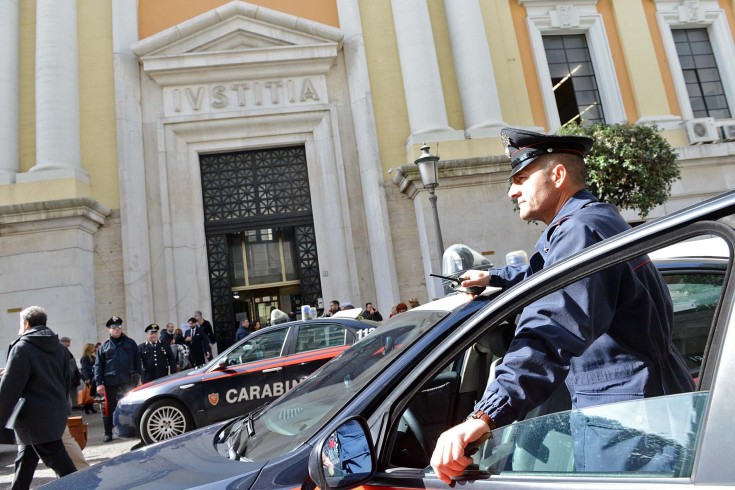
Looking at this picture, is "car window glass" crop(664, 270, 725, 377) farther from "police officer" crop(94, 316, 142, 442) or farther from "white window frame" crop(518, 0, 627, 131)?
"white window frame" crop(518, 0, 627, 131)

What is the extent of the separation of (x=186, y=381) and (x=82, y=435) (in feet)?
4.83

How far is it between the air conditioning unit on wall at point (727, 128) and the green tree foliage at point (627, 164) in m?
6.62

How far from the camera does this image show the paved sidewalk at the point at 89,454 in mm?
5992

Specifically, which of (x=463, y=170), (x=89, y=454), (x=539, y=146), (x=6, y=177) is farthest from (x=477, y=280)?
(x=6, y=177)

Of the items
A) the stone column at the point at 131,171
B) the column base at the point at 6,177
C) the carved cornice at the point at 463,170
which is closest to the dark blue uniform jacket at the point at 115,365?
the stone column at the point at 131,171

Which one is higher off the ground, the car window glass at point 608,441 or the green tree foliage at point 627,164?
the green tree foliage at point 627,164

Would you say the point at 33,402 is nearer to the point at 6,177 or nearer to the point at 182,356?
the point at 182,356

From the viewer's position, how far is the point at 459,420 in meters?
2.36

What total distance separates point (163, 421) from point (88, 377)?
187 inches

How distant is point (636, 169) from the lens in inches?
373

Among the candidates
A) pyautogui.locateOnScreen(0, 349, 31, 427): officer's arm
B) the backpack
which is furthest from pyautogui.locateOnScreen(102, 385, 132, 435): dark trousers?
pyautogui.locateOnScreen(0, 349, 31, 427): officer's arm

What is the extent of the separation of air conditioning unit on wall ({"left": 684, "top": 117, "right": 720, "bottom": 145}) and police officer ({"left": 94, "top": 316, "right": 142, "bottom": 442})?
15073 millimetres

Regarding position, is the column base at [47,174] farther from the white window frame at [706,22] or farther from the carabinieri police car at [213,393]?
the white window frame at [706,22]

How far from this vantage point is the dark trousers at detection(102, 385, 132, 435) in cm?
819
